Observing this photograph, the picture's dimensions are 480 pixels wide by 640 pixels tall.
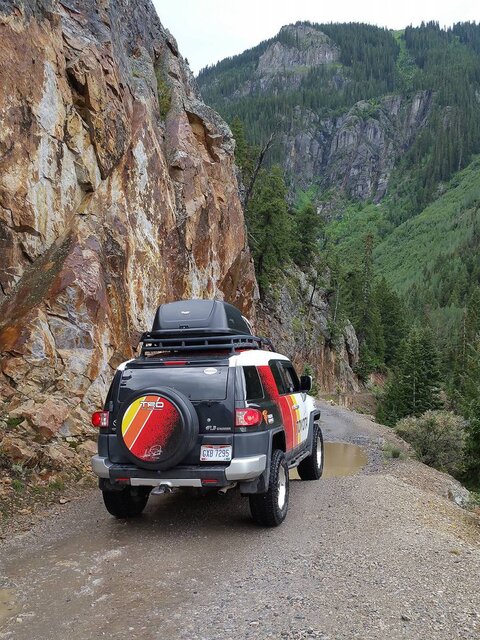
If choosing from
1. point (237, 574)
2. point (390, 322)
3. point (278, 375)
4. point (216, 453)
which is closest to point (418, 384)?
point (390, 322)

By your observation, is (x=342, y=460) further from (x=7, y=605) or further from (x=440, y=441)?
(x=7, y=605)

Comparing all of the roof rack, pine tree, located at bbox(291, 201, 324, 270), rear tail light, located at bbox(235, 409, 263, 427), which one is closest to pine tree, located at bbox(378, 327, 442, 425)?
pine tree, located at bbox(291, 201, 324, 270)

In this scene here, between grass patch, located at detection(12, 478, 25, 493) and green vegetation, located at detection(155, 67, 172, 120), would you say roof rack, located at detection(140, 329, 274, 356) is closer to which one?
grass patch, located at detection(12, 478, 25, 493)

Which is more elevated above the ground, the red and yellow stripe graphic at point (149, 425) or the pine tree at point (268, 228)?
the pine tree at point (268, 228)

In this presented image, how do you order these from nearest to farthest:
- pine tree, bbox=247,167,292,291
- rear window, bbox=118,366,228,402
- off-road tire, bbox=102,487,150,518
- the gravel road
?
the gravel road
rear window, bbox=118,366,228,402
off-road tire, bbox=102,487,150,518
pine tree, bbox=247,167,292,291

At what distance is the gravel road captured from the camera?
13.8 feet

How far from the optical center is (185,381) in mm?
6426

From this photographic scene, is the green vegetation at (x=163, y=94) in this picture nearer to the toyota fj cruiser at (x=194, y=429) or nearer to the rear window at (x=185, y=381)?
the toyota fj cruiser at (x=194, y=429)

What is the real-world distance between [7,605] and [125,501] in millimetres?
2514

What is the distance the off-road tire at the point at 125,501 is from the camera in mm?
6914

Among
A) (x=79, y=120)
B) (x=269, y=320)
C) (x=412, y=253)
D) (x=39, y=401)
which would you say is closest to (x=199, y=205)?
(x=79, y=120)

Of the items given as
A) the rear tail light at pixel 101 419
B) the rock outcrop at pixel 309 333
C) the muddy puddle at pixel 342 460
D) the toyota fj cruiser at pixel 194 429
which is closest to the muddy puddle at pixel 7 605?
the toyota fj cruiser at pixel 194 429

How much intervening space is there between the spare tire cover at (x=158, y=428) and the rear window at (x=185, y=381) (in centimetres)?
22

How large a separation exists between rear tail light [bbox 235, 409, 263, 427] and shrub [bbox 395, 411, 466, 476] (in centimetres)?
1444
